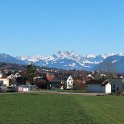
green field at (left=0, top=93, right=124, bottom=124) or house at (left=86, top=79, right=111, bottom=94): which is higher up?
house at (left=86, top=79, right=111, bottom=94)

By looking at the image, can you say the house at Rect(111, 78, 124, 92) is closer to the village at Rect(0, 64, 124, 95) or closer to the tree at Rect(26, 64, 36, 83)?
the village at Rect(0, 64, 124, 95)

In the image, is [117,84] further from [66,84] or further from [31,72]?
[66,84]

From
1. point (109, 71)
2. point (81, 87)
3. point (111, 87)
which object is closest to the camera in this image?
point (111, 87)

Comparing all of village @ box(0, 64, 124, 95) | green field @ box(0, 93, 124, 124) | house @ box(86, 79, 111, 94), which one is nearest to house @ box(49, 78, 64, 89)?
village @ box(0, 64, 124, 95)

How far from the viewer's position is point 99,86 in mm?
131875

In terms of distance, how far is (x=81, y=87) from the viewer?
14362 centimetres

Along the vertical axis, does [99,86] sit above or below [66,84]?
below

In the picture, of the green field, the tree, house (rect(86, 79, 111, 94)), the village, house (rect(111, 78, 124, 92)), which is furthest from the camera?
the tree

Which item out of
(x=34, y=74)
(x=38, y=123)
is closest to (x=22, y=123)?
(x=38, y=123)

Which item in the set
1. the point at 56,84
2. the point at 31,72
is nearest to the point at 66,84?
the point at 56,84

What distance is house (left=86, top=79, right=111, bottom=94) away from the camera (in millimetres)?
128438

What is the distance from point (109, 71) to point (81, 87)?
3034 cm

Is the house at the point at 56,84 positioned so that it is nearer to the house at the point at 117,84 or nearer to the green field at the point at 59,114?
the house at the point at 117,84

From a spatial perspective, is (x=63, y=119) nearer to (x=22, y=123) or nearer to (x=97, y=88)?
(x=22, y=123)
